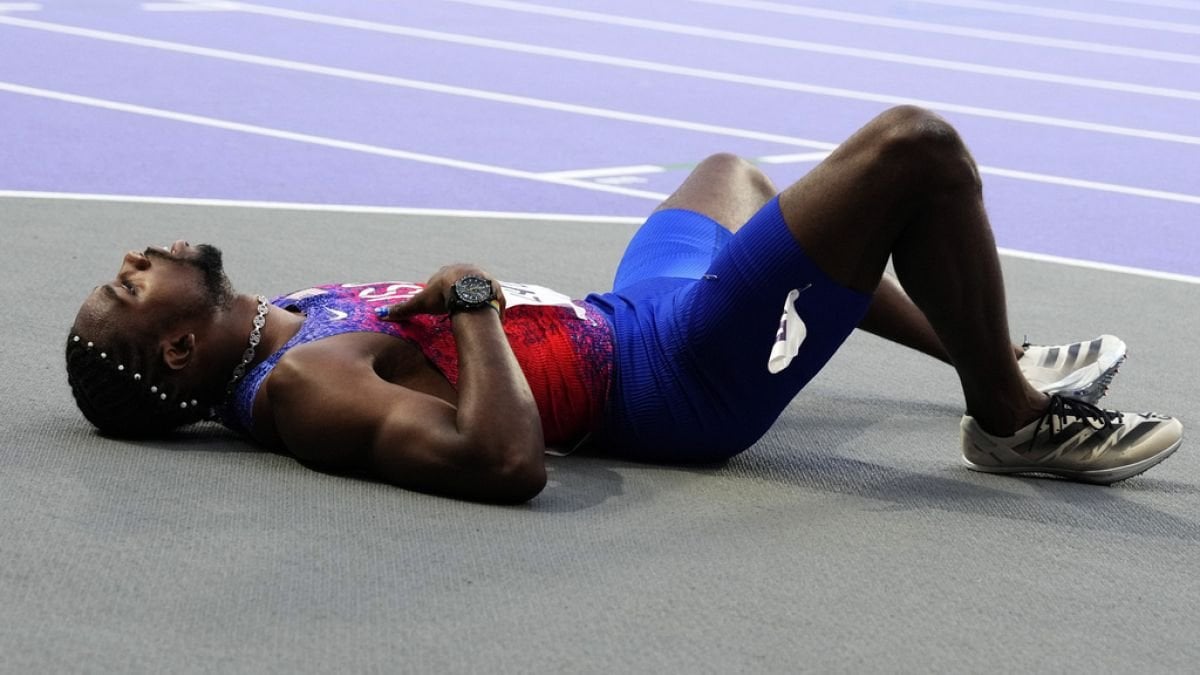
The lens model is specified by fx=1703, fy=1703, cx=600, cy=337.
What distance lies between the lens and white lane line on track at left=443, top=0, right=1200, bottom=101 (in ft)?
30.9

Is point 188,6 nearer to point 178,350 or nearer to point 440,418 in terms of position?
point 178,350

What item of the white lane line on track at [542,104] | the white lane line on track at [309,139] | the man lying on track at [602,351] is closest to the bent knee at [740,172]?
the man lying on track at [602,351]

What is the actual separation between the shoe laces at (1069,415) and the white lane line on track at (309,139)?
3236 mm

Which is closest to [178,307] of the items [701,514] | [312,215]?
[701,514]

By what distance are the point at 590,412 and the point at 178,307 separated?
0.76m

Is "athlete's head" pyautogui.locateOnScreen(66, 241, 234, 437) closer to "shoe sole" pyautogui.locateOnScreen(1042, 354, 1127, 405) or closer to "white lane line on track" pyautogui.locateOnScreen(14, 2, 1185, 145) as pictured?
"shoe sole" pyautogui.locateOnScreen(1042, 354, 1127, 405)

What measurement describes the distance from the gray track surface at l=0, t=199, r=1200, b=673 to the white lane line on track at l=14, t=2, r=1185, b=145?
15.8 ft

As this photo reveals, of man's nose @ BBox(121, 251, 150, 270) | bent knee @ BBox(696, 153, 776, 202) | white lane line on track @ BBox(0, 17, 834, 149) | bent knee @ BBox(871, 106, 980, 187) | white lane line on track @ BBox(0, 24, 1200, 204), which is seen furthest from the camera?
white lane line on track @ BBox(0, 17, 834, 149)

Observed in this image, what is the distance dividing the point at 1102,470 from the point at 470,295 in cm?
125

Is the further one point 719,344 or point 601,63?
point 601,63

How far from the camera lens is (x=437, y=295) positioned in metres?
2.94

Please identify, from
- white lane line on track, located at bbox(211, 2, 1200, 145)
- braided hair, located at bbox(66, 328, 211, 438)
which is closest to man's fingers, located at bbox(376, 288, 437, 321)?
braided hair, located at bbox(66, 328, 211, 438)

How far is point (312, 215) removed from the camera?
5.59m

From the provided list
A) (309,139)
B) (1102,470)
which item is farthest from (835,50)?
(1102,470)
